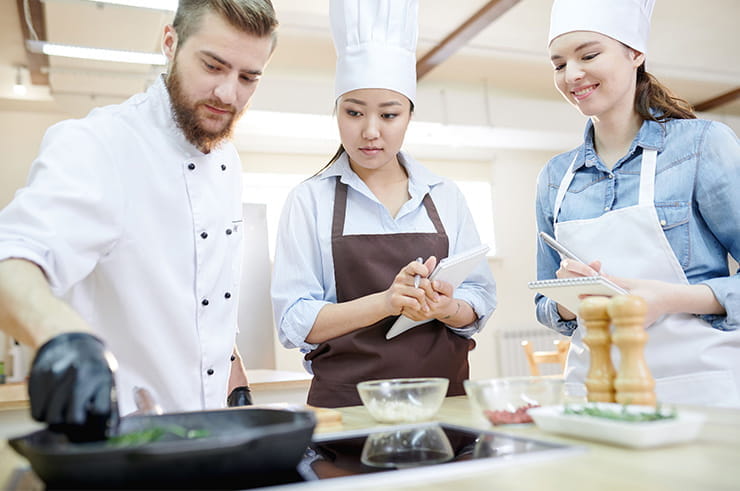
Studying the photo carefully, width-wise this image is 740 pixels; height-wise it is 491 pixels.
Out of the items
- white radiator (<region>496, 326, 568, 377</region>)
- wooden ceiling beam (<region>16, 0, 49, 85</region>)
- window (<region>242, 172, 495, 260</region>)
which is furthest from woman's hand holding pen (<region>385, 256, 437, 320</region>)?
white radiator (<region>496, 326, 568, 377</region>)

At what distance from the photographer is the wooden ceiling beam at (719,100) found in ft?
22.5

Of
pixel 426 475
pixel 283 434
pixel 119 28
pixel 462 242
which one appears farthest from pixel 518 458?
pixel 119 28

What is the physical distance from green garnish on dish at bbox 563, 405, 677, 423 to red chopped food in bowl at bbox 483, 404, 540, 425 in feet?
0.28

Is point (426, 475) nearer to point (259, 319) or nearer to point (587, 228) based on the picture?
point (587, 228)

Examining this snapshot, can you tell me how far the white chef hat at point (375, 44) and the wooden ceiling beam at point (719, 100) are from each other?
20.4 feet

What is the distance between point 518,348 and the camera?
710cm

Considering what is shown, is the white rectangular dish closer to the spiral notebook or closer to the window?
the spiral notebook

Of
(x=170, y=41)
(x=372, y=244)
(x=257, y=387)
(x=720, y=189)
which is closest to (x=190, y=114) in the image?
(x=170, y=41)

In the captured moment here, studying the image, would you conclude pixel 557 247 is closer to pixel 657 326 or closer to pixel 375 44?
pixel 657 326

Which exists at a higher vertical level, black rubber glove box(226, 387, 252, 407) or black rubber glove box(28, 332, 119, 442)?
black rubber glove box(28, 332, 119, 442)

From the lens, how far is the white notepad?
→ 4.48ft

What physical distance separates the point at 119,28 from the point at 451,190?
3264 mm

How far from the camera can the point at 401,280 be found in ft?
4.86

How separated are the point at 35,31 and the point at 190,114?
395 centimetres
